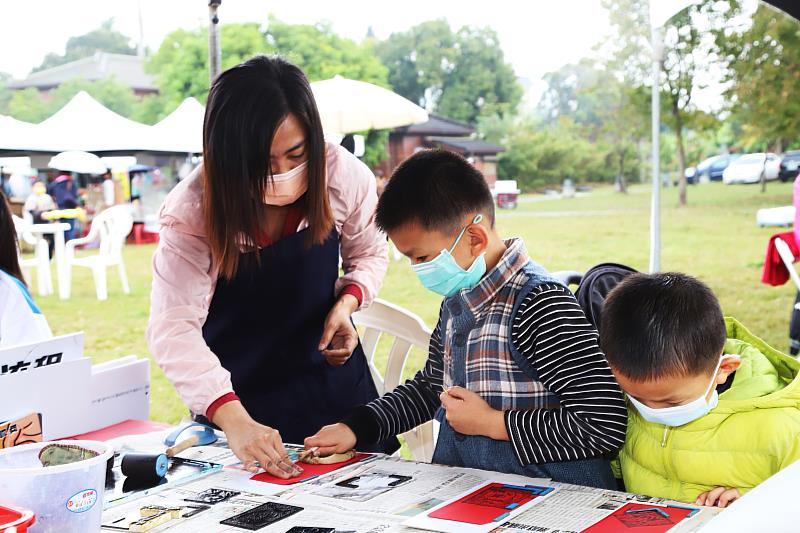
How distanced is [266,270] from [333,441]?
0.40 m

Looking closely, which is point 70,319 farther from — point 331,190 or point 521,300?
point 521,300

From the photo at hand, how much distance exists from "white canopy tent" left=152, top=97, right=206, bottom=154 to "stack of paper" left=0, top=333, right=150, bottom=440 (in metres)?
3.22

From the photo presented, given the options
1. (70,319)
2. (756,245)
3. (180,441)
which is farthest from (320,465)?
(756,245)

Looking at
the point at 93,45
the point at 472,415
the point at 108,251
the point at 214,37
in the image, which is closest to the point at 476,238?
the point at 472,415

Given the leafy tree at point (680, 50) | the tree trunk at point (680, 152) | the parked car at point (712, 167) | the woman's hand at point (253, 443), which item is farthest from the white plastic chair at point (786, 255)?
the parked car at point (712, 167)

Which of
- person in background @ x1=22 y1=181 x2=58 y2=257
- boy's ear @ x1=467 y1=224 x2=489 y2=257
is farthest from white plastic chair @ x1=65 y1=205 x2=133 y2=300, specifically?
boy's ear @ x1=467 y1=224 x2=489 y2=257

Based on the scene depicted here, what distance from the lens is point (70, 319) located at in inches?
319

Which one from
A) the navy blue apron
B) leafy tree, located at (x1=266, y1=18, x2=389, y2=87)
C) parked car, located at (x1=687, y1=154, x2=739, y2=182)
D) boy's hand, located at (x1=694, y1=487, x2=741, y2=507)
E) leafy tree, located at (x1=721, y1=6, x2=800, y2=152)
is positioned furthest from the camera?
leafy tree, located at (x1=266, y1=18, x2=389, y2=87)

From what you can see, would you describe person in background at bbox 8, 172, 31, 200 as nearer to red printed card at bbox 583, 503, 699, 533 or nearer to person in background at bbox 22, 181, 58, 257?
person in background at bbox 22, 181, 58, 257

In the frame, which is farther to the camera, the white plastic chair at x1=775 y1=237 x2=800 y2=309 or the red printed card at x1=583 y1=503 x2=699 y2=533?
the white plastic chair at x1=775 y1=237 x2=800 y2=309

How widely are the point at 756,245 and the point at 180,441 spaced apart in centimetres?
879

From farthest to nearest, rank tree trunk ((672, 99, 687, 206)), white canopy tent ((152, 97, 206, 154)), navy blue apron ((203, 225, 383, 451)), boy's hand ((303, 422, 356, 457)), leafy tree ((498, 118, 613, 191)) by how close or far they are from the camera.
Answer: leafy tree ((498, 118, 613, 191))
tree trunk ((672, 99, 687, 206))
white canopy tent ((152, 97, 206, 154))
navy blue apron ((203, 225, 383, 451))
boy's hand ((303, 422, 356, 457))

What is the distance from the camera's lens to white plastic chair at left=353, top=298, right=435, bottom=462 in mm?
2279

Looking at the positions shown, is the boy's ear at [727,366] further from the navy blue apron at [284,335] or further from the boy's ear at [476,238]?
the navy blue apron at [284,335]
